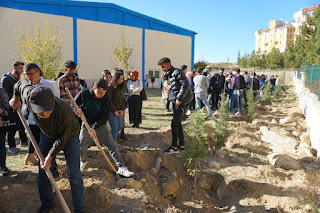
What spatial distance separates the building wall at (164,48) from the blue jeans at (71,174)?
21107 mm

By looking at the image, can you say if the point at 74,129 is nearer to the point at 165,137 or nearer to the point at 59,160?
the point at 59,160

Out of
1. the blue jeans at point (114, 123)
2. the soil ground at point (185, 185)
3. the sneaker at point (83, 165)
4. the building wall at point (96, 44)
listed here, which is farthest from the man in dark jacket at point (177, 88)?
the building wall at point (96, 44)

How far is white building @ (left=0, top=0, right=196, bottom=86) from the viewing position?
15.5m

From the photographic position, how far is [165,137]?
19.9ft

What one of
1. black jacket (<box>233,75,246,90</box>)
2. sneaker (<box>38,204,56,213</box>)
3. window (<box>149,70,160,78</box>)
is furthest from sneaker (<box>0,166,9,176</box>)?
window (<box>149,70,160,78</box>)

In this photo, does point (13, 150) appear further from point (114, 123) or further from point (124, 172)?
point (124, 172)

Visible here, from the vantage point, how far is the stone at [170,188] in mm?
4007

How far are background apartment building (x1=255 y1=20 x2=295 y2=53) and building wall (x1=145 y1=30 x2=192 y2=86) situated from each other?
4889 cm

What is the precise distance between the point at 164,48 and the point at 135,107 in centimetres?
1878

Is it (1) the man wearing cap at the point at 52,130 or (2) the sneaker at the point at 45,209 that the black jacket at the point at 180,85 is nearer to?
(1) the man wearing cap at the point at 52,130

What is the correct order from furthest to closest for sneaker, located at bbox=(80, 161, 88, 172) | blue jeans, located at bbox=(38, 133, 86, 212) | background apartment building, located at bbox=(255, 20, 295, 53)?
background apartment building, located at bbox=(255, 20, 295, 53) < sneaker, located at bbox=(80, 161, 88, 172) < blue jeans, located at bbox=(38, 133, 86, 212)

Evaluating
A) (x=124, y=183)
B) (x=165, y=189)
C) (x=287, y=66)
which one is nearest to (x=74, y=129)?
(x=124, y=183)

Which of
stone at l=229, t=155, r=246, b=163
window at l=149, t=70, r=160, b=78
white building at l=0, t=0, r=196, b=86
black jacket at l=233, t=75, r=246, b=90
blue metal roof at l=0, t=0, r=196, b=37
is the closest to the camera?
stone at l=229, t=155, r=246, b=163

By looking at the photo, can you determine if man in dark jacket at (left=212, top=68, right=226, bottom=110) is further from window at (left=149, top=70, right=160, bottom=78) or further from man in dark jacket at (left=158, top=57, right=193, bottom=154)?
window at (left=149, top=70, right=160, bottom=78)
